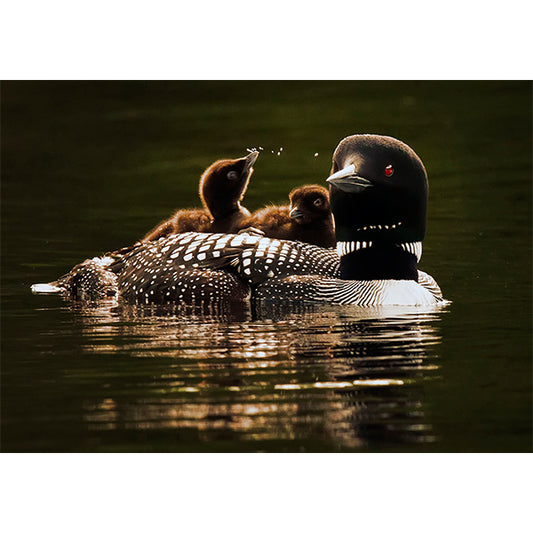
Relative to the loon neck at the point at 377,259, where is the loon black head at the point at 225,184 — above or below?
above

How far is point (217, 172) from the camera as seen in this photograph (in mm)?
7848

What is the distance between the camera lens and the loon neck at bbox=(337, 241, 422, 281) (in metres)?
6.85

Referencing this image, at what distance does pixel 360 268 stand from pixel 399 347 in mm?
955

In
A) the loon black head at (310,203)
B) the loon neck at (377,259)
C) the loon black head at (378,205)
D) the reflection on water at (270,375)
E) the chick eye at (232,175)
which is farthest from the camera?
the chick eye at (232,175)

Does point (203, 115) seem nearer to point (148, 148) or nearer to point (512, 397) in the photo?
point (148, 148)

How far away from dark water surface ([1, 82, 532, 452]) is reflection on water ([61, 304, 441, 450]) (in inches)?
0.5

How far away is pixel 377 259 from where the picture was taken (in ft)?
22.5

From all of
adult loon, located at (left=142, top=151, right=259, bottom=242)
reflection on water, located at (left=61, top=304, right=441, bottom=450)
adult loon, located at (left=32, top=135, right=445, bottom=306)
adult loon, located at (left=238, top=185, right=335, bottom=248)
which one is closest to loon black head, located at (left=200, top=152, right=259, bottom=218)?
adult loon, located at (left=142, top=151, right=259, bottom=242)

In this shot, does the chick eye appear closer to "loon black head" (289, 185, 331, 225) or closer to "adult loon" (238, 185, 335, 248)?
"adult loon" (238, 185, 335, 248)

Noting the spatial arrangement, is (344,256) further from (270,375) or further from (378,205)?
(270,375)

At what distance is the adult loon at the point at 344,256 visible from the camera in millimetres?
6664

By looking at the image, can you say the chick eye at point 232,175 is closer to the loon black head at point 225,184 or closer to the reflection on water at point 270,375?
the loon black head at point 225,184

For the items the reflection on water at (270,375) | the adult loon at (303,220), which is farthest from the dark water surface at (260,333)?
the adult loon at (303,220)

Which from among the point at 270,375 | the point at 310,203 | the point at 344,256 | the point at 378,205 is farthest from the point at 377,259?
the point at 270,375
